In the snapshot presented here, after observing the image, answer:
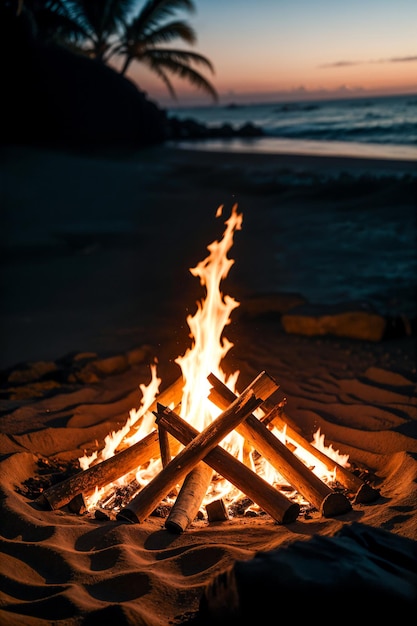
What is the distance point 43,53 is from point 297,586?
16.6 meters

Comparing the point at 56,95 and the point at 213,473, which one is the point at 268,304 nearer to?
the point at 213,473

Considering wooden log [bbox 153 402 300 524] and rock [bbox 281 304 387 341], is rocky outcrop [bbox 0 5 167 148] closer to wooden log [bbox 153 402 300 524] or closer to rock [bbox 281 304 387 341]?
rock [bbox 281 304 387 341]

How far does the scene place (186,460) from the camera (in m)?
3.09

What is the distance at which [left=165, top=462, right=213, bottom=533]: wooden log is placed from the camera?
2887 millimetres

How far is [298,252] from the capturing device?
31.5 ft

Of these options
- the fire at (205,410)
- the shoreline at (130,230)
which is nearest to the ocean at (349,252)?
the shoreline at (130,230)

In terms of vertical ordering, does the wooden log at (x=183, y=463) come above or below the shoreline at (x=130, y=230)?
below

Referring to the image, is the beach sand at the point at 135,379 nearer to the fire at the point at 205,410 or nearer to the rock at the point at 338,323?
the rock at the point at 338,323

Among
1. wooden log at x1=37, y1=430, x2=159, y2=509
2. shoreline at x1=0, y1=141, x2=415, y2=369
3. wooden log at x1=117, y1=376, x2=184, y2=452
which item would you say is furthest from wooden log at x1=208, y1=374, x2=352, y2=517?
shoreline at x1=0, y1=141, x2=415, y2=369

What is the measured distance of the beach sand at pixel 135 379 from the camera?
8.32ft

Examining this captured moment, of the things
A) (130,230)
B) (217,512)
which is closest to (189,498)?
(217,512)

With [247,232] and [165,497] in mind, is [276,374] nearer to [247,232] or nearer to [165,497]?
[165,497]

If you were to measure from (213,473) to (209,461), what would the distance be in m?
0.34

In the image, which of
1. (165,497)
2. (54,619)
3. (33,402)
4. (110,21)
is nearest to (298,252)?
(33,402)
